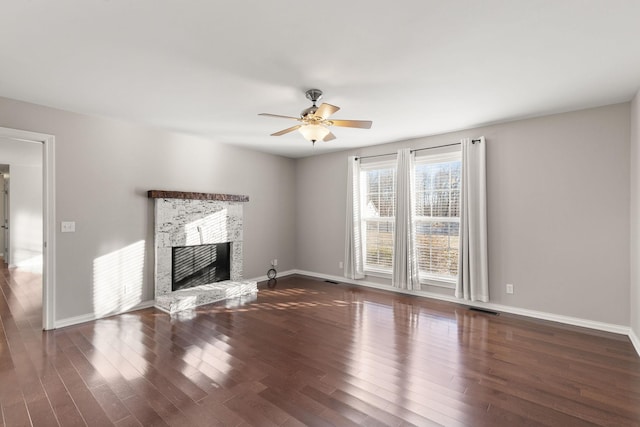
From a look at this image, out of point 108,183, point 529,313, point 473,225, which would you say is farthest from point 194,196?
point 529,313

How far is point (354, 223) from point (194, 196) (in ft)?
8.85

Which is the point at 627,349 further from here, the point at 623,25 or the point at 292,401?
the point at 292,401

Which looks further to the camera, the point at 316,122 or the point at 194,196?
the point at 194,196

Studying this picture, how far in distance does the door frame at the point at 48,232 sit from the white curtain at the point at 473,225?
16.4ft

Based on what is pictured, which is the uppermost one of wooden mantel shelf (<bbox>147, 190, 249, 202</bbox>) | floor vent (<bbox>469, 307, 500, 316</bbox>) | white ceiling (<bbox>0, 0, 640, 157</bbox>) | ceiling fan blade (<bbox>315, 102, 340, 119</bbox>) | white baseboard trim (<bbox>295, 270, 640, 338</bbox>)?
white ceiling (<bbox>0, 0, 640, 157</bbox>)

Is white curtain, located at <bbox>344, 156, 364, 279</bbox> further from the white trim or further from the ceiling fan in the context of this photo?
the white trim

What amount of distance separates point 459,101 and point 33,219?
9.44 m

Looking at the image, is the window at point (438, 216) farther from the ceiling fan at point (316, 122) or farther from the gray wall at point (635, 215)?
the ceiling fan at point (316, 122)

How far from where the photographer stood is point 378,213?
525cm

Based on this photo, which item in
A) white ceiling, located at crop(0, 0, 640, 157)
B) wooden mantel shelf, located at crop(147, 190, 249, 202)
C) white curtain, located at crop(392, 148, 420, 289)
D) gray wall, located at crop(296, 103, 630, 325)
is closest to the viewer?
white ceiling, located at crop(0, 0, 640, 157)

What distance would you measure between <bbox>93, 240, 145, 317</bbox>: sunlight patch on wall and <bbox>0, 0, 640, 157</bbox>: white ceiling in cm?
179

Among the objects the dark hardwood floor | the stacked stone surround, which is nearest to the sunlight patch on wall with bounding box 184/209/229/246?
the stacked stone surround

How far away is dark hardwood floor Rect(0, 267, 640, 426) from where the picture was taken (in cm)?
190

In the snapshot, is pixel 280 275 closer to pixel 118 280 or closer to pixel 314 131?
pixel 118 280
